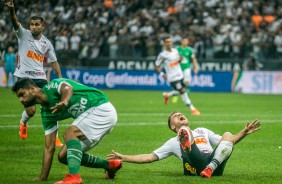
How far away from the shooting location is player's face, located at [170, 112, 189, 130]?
1111 cm

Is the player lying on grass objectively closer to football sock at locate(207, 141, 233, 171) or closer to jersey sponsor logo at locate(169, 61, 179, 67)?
football sock at locate(207, 141, 233, 171)

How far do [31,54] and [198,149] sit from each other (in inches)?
221

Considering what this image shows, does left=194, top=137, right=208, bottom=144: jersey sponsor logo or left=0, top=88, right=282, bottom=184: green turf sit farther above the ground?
left=194, top=137, right=208, bottom=144: jersey sponsor logo

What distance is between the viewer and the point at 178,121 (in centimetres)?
1114

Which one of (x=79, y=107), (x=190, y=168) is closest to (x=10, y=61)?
(x=190, y=168)

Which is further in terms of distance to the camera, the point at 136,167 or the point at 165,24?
the point at 165,24

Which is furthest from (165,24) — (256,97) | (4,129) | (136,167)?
(136,167)

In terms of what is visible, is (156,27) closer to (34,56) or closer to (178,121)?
(34,56)

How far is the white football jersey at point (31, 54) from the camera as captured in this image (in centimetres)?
1514

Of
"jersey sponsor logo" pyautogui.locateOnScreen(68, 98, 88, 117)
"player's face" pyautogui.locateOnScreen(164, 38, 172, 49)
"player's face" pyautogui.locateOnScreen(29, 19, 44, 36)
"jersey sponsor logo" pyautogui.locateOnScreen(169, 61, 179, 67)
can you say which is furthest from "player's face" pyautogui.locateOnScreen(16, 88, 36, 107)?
"jersey sponsor logo" pyautogui.locateOnScreen(169, 61, 179, 67)

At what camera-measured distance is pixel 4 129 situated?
18.2 meters

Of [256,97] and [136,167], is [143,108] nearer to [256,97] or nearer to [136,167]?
[256,97]

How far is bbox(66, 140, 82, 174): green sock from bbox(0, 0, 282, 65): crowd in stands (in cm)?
2514

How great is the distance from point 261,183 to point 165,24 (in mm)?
29515
